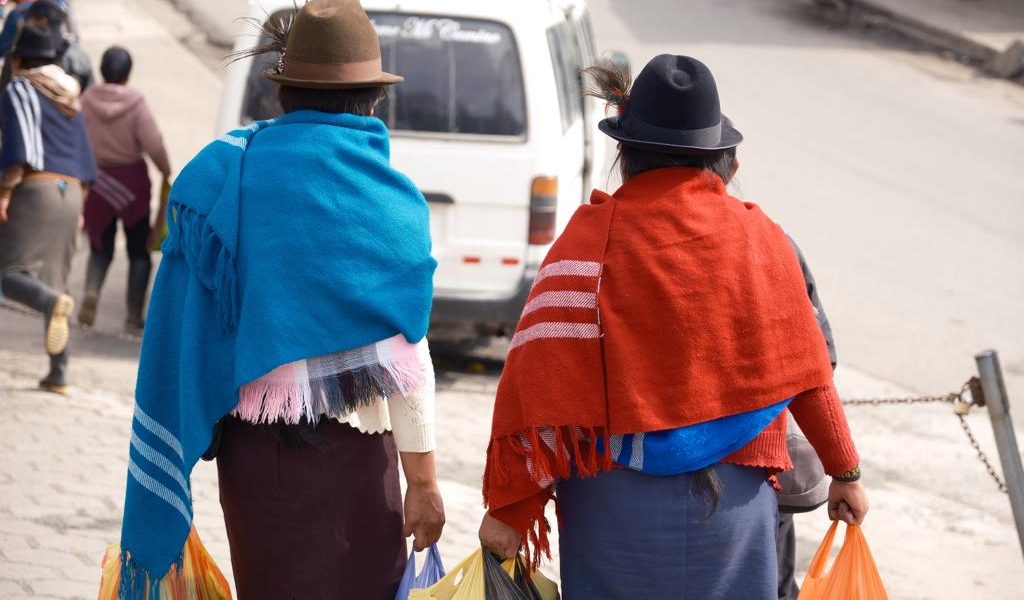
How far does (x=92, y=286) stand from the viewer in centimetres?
829

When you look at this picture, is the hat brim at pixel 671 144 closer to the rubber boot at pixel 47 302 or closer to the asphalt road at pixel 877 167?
the rubber boot at pixel 47 302

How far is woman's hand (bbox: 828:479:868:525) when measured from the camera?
3154 millimetres

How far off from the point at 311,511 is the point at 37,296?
387 cm

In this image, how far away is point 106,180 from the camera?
8.12 meters

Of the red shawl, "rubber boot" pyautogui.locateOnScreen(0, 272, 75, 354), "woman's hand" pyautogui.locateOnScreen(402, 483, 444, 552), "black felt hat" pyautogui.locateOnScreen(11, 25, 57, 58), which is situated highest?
the red shawl

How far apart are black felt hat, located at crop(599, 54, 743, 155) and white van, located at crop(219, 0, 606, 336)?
390 centimetres

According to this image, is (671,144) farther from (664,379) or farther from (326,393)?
(326,393)

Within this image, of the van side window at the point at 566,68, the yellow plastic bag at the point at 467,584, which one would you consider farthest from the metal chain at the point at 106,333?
the yellow plastic bag at the point at 467,584

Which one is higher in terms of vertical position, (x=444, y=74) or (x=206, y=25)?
(x=444, y=74)

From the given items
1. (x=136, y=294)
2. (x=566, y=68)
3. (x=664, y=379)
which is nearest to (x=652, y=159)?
(x=664, y=379)

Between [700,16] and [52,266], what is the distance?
48.7 feet

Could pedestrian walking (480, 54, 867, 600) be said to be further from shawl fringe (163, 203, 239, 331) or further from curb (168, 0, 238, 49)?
curb (168, 0, 238, 49)

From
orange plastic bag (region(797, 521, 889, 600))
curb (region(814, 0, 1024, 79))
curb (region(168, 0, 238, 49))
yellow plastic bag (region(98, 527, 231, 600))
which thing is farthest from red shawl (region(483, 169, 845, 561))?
curb (region(814, 0, 1024, 79))

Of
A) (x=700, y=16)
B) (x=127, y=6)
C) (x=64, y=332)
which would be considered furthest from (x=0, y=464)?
(x=700, y=16)
